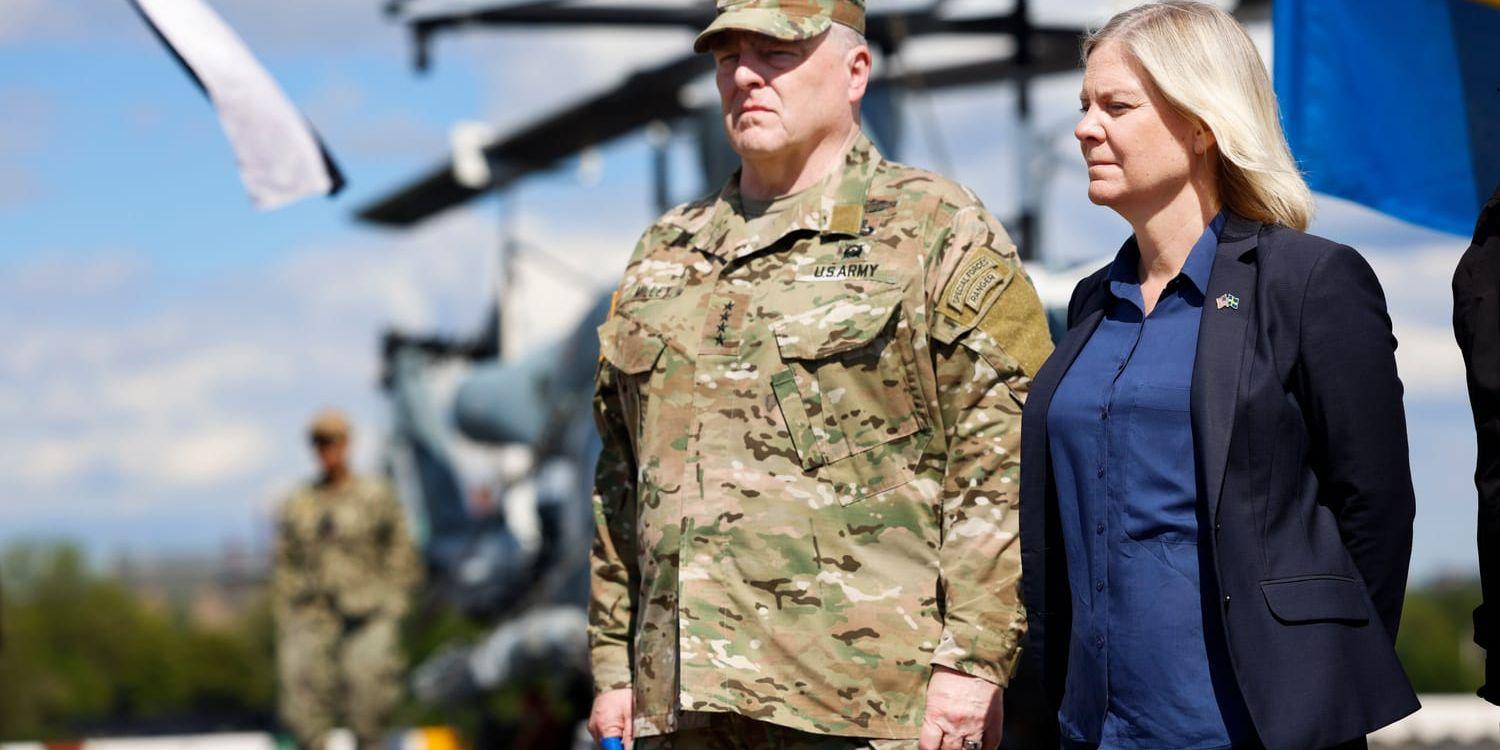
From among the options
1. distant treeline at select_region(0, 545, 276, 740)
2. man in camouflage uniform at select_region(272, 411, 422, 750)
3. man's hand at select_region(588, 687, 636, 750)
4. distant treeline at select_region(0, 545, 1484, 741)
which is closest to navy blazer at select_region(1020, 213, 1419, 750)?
man's hand at select_region(588, 687, 636, 750)

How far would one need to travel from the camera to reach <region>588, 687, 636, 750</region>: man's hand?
3.20 m

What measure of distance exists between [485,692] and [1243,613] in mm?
10901

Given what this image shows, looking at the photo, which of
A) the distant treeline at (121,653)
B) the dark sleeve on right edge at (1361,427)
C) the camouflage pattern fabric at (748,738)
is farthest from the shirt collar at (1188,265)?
the distant treeline at (121,653)

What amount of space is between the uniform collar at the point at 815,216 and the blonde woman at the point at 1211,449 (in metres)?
0.58

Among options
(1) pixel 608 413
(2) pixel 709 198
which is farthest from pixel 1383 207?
(1) pixel 608 413

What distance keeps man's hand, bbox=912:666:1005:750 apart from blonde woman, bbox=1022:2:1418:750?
0.68ft

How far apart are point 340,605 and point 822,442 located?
5.67 meters

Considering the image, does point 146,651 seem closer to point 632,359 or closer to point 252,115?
point 252,115

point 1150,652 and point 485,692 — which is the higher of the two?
point 1150,652

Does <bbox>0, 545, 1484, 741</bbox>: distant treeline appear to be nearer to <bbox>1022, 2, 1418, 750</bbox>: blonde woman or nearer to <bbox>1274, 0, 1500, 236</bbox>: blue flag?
<bbox>1274, 0, 1500, 236</bbox>: blue flag

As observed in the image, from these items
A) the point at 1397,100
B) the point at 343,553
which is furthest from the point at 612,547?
the point at 343,553

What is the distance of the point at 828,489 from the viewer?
3.01 m

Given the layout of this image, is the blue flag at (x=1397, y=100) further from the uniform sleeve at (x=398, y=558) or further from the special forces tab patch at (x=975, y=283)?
the uniform sleeve at (x=398, y=558)

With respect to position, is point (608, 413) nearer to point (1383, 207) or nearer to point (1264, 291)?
point (1264, 291)
